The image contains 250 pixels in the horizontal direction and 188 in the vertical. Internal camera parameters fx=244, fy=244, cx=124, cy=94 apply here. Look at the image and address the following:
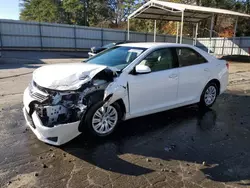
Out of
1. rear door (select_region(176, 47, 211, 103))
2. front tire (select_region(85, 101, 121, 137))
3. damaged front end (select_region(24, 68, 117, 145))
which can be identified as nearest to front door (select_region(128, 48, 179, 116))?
rear door (select_region(176, 47, 211, 103))

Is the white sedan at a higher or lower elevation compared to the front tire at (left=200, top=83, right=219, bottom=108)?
higher

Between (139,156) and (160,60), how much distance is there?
211cm

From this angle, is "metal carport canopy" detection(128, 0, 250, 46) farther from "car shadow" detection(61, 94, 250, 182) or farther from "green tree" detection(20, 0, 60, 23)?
"green tree" detection(20, 0, 60, 23)

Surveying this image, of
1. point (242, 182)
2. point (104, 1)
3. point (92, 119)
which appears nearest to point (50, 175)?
point (92, 119)

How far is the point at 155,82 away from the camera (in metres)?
4.62

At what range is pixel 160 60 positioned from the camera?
16.1 ft

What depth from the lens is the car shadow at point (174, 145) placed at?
3.35m

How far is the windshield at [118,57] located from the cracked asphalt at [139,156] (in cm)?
123

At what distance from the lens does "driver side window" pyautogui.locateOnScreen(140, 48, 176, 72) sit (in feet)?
15.5

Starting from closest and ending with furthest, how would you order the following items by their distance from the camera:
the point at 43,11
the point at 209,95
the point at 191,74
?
the point at 191,74, the point at 209,95, the point at 43,11

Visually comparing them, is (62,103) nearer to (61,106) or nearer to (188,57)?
(61,106)

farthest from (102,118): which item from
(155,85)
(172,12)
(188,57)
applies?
(172,12)

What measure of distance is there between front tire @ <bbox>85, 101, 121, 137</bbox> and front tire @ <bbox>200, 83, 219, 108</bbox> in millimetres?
2607

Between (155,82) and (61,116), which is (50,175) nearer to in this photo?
(61,116)
